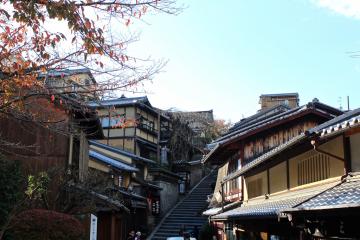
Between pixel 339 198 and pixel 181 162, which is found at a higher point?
pixel 181 162

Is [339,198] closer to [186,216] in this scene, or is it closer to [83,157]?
[83,157]

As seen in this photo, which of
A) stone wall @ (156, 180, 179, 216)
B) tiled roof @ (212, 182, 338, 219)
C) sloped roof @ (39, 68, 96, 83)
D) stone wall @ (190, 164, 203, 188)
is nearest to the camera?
sloped roof @ (39, 68, 96, 83)

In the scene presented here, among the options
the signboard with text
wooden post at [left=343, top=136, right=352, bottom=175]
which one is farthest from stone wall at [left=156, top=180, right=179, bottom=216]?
wooden post at [left=343, top=136, right=352, bottom=175]

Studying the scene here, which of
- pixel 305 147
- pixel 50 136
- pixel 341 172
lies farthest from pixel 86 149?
pixel 341 172

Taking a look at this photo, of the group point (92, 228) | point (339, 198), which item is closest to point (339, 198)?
point (339, 198)

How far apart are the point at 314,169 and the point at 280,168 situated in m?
4.25

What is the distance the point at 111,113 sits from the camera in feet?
35.1

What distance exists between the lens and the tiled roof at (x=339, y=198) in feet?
27.3

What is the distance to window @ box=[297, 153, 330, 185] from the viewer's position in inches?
504

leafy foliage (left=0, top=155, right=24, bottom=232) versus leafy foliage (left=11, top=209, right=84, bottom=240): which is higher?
leafy foliage (left=0, top=155, right=24, bottom=232)

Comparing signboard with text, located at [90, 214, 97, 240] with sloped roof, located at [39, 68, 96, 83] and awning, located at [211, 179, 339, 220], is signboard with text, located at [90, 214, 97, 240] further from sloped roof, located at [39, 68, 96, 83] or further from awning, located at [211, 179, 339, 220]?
sloped roof, located at [39, 68, 96, 83]

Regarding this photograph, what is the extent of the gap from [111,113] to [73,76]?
1.20 metres

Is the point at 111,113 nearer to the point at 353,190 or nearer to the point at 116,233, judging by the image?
the point at 353,190

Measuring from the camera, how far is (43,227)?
14156 mm
